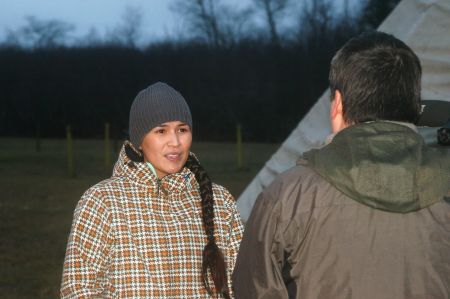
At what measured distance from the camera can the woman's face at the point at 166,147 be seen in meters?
2.62

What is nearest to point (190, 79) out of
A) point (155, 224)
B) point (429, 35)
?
point (429, 35)

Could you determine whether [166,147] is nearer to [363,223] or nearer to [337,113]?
[337,113]

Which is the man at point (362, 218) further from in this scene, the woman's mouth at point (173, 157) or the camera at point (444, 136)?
the camera at point (444, 136)

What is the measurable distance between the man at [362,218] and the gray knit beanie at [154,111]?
993mm

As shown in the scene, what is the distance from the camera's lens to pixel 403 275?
1665 millimetres

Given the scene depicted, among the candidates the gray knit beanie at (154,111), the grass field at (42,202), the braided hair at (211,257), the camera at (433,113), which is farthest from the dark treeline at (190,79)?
the camera at (433,113)

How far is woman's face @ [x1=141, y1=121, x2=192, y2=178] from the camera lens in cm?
262

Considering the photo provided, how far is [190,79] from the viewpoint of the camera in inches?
1630

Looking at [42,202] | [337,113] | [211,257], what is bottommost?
[42,202]

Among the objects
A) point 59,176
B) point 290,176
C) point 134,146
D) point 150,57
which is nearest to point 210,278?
point 134,146

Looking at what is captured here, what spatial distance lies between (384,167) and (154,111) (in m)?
1.20

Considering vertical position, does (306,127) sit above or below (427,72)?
below

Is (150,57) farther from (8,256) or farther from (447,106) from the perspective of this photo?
(447,106)

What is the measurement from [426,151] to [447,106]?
1.87 feet
